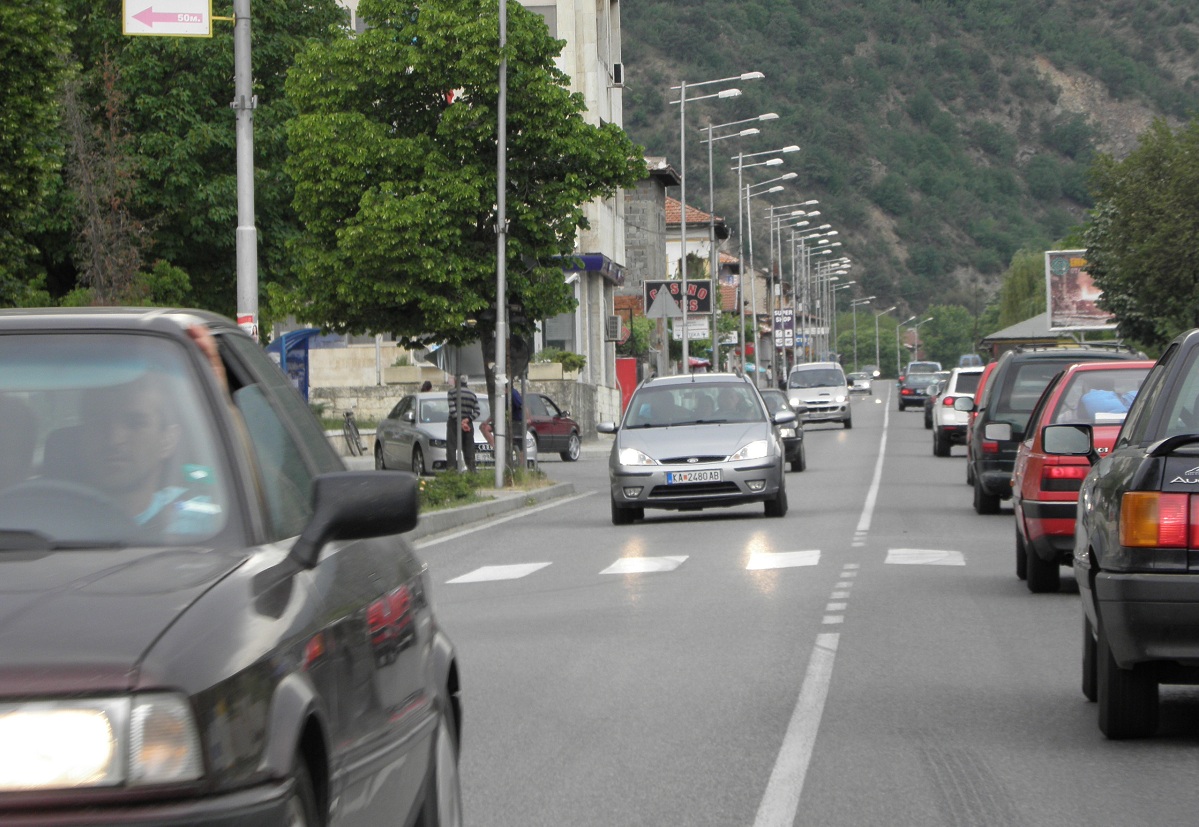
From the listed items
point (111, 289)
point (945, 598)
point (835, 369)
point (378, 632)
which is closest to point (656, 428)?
point (945, 598)

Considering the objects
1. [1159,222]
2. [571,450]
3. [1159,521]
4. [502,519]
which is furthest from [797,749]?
[1159,222]

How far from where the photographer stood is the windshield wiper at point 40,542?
3619 millimetres

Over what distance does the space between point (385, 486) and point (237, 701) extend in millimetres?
958

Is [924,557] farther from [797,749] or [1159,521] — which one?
[1159,521]

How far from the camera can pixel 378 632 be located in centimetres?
430

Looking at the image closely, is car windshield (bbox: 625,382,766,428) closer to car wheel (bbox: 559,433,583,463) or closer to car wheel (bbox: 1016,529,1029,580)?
car wheel (bbox: 1016,529,1029,580)

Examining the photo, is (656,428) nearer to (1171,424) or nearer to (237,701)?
(1171,424)

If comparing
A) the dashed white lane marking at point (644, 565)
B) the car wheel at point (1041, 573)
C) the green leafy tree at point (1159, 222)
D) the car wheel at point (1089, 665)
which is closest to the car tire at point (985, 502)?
the dashed white lane marking at point (644, 565)

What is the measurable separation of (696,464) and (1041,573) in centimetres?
814

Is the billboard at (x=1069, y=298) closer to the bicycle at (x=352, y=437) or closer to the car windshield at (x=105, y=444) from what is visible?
the bicycle at (x=352, y=437)

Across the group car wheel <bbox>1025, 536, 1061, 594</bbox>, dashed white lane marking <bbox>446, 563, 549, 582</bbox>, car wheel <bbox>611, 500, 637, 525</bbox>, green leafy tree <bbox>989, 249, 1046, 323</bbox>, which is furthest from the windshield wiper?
green leafy tree <bbox>989, 249, 1046, 323</bbox>

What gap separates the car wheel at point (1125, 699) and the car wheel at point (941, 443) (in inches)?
1268

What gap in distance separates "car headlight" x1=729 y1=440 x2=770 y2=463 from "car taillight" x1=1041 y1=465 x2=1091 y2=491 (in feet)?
27.1

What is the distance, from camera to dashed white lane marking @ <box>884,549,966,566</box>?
16047 mm
